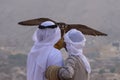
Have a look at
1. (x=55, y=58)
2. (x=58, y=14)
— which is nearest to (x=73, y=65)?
(x=55, y=58)

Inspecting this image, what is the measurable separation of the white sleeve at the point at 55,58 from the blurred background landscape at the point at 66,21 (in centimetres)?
1481

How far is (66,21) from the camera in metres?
35.7

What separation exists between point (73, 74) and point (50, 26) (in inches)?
16.4

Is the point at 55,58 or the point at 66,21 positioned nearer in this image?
the point at 55,58

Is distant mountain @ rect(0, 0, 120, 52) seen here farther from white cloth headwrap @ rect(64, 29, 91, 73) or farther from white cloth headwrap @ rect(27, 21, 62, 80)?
white cloth headwrap @ rect(64, 29, 91, 73)

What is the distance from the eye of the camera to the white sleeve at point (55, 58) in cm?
295

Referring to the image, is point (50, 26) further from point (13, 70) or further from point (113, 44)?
point (113, 44)

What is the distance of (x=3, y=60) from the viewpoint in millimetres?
22859

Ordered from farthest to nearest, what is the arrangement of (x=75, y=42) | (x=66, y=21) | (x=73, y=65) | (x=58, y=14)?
(x=58, y=14), (x=66, y=21), (x=75, y=42), (x=73, y=65)

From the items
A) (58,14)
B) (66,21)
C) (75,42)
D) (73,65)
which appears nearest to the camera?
(73,65)

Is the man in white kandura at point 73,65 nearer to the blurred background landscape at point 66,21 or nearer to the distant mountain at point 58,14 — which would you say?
the blurred background landscape at point 66,21

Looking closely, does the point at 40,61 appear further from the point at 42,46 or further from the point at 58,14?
the point at 58,14

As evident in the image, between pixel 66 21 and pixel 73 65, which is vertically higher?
pixel 73 65

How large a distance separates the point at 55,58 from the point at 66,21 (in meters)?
32.7
